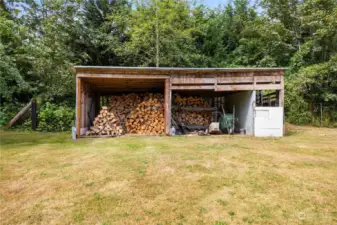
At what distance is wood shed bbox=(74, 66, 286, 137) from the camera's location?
695 cm

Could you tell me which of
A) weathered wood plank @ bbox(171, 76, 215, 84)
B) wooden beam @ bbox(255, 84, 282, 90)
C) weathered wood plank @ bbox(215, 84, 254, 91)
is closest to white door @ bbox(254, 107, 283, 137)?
wooden beam @ bbox(255, 84, 282, 90)

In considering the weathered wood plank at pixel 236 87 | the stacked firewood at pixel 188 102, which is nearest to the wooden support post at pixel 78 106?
the stacked firewood at pixel 188 102

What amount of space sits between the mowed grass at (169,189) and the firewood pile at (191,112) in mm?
4614

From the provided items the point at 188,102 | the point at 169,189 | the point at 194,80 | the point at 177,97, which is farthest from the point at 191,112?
the point at 169,189

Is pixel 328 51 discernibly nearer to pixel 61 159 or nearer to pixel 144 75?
pixel 144 75

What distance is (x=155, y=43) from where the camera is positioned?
41.7 feet

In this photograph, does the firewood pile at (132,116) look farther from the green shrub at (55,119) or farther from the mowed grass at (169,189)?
the mowed grass at (169,189)

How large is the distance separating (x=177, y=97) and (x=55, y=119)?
530cm

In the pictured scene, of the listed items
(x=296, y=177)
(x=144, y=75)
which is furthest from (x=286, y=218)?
(x=144, y=75)

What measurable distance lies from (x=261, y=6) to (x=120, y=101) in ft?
42.9

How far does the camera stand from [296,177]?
285 cm

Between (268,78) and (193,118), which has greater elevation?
(268,78)

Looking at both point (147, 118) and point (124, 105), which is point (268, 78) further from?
point (124, 105)

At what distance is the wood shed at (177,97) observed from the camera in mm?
6949
